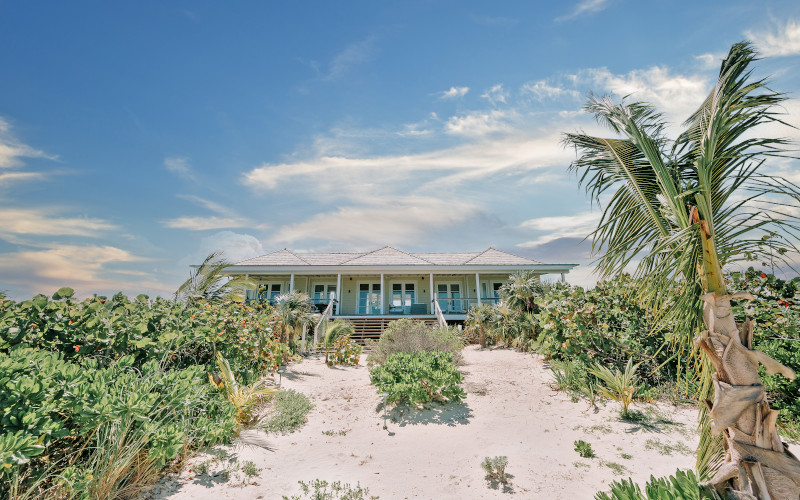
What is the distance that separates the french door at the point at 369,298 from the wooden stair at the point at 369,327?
7.51 feet

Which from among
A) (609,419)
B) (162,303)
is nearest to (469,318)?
(609,419)

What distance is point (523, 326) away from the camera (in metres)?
12.4

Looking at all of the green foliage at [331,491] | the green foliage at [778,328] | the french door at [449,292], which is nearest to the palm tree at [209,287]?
the green foliage at [331,491]

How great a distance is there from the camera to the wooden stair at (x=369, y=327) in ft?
59.3

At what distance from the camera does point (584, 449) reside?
193 inches

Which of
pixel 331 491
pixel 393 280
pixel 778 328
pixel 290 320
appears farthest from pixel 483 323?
pixel 331 491

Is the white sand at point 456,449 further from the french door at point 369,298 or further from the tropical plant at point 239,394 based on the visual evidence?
→ the french door at point 369,298

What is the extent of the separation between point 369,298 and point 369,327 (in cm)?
415

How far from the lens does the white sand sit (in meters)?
4.09

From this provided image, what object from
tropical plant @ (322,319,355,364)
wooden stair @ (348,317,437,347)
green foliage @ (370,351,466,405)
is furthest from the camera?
wooden stair @ (348,317,437,347)

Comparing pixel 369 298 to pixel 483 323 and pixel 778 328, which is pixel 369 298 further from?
pixel 778 328

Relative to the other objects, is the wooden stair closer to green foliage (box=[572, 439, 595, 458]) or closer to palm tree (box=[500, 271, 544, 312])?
palm tree (box=[500, 271, 544, 312])

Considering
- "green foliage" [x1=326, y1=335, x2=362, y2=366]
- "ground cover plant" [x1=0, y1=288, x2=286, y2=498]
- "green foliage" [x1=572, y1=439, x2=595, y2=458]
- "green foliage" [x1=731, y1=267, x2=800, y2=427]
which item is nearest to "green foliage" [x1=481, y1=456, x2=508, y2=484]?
"green foliage" [x1=572, y1=439, x2=595, y2=458]

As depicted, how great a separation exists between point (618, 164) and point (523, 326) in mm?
8989
